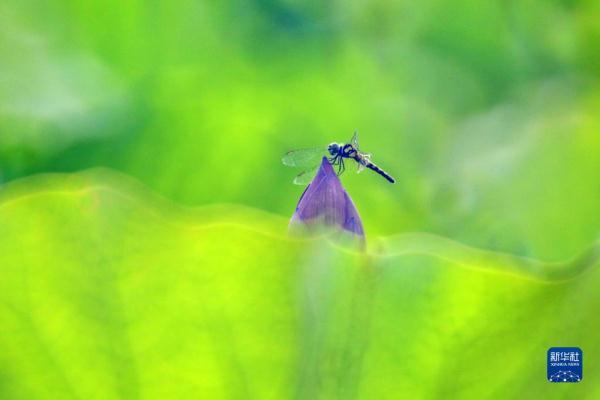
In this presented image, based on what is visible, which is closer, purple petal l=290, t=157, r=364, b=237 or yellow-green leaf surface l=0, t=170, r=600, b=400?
yellow-green leaf surface l=0, t=170, r=600, b=400

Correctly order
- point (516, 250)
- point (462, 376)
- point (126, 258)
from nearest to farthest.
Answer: point (126, 258) → point (462, 376) → point (516, 250)

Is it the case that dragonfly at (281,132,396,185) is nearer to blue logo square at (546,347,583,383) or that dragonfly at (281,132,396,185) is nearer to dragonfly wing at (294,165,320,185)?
dragonfly wing at (294,165,320,185)

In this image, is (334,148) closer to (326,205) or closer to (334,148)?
(334,148)

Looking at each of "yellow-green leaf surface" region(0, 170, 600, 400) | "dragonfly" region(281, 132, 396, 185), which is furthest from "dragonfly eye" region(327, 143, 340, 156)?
"yellow-green leaf surface" region(0, 170, 600, 400)

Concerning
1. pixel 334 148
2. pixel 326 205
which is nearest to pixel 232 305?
pixel 326 205

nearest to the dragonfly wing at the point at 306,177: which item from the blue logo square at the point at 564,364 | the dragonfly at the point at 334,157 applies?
the dragonfly at the point at 334,157

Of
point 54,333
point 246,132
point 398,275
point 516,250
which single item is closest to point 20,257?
point 54,333

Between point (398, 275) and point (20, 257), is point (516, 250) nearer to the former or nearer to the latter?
point (398, 275)
